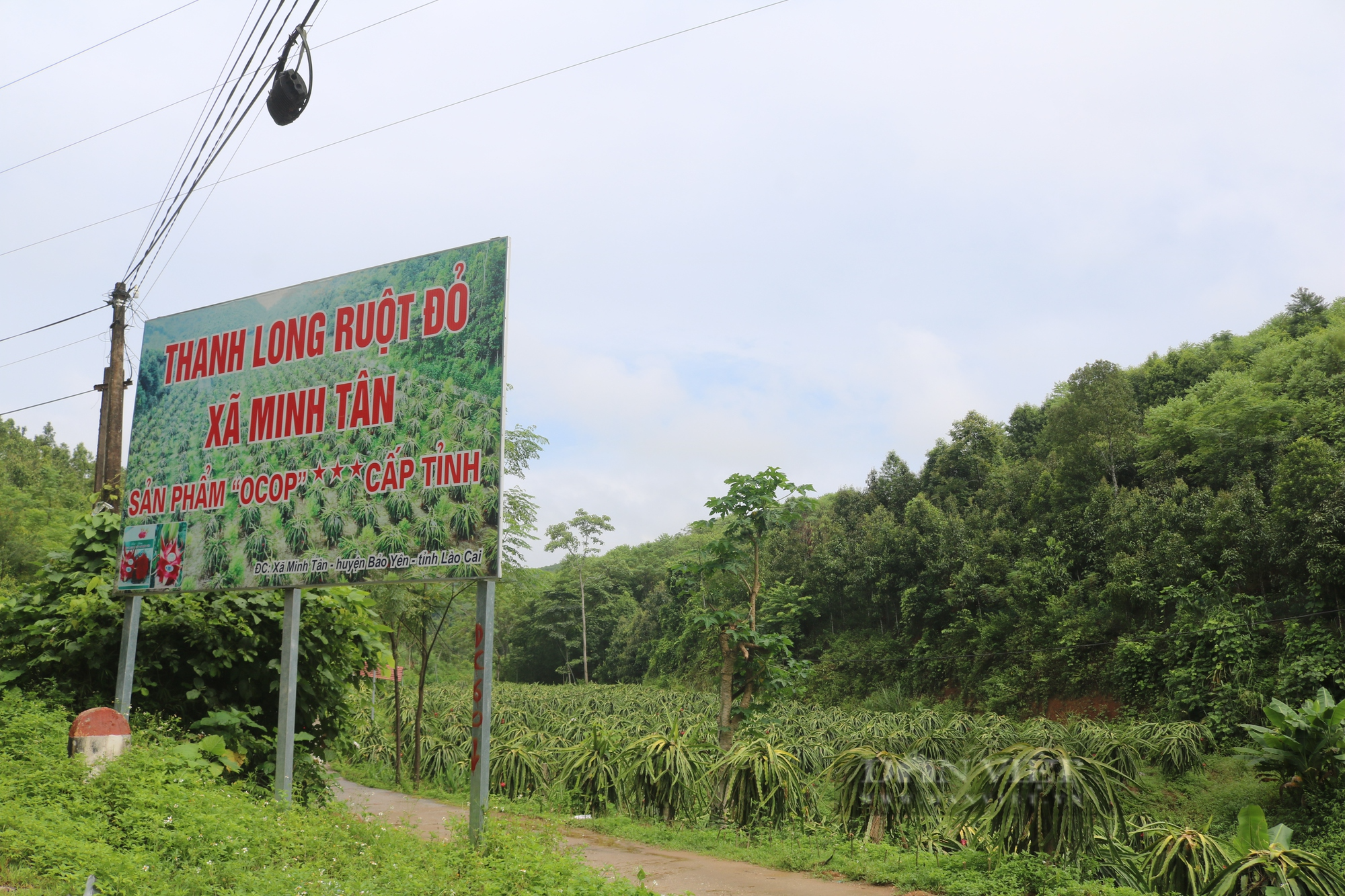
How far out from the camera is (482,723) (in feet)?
18.8

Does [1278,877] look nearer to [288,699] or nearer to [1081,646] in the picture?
[288,699]

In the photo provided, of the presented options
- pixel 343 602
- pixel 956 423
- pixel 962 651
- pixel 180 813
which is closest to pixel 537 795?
pixel 343 602

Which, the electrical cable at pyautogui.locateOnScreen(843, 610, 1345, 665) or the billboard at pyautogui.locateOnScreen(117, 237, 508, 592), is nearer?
the billboard at pyautogui.locateOnScreen(117, 237, 508, 592)

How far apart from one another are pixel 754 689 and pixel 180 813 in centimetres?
646

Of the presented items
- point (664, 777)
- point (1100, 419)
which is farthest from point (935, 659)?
point (664, 777)

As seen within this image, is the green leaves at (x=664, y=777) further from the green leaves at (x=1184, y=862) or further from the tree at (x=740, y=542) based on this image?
the green leaves at (x=1184, y=862)

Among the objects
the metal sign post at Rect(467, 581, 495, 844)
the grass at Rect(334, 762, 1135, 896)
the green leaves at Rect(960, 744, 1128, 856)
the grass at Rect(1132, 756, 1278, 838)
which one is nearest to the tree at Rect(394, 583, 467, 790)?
the grass at Rect(334, 762, 1135, 896)

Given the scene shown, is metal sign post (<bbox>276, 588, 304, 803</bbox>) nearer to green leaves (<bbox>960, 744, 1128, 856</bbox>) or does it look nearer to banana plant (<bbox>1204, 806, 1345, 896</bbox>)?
green leaves (<bbox>960, 744, 1128, 856</bbox>)

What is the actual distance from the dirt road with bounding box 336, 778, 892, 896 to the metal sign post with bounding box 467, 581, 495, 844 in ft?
1.98

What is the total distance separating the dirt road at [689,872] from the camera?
21.3 feet

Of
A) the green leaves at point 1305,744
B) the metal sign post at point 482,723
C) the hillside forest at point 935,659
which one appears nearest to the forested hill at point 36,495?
the hillside forest at point 935,659

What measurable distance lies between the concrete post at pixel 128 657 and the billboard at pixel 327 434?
190 millimetres

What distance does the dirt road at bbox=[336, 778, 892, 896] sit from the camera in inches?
256

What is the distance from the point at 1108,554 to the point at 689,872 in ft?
73.4
